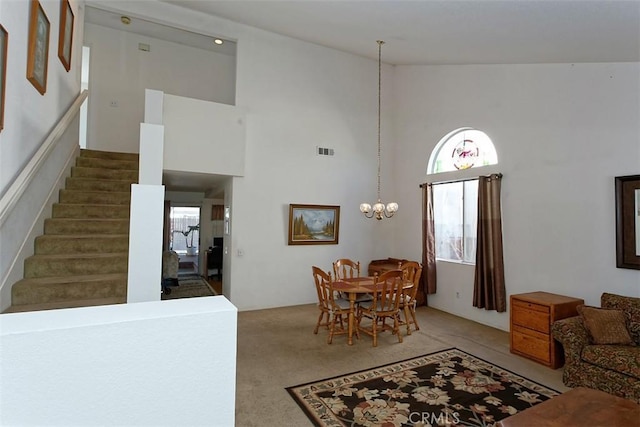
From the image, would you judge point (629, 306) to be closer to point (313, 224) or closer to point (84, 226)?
point (313, 224)

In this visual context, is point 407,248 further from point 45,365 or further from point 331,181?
point 45,365

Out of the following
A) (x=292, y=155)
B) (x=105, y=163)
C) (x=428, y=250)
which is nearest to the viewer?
(x=105, y=163)

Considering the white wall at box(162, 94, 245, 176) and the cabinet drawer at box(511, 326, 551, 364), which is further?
the white wall at box(162, 94, 245, 176)

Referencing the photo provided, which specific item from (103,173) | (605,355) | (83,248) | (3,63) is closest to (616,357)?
(605,355)

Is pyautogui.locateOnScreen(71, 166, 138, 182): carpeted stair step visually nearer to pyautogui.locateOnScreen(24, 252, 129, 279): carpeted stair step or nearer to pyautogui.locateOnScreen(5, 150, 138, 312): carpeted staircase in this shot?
Answer: pyautogui.locateOnScreen(5, 150, 138, 312): carpeted staircase

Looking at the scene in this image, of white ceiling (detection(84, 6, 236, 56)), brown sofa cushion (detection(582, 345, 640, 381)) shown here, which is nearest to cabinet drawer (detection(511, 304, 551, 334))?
brown sofa cushion (detection(582, 345, 640, 381))

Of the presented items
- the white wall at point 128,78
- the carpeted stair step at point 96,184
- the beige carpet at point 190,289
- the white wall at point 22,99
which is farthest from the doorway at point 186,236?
the white wall at point 22,99

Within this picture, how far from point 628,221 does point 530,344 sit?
1732mm

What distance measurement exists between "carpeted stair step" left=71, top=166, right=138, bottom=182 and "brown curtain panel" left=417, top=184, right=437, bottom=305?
501 cm

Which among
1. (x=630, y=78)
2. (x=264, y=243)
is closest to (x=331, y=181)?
(x=264, y=243)

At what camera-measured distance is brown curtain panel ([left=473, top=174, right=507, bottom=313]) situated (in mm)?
4906

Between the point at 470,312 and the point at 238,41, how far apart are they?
20.1 feet

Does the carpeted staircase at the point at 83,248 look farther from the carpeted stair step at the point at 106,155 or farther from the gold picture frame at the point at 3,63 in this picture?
the gold picture frame at the point at 3,63

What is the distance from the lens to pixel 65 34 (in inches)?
165
